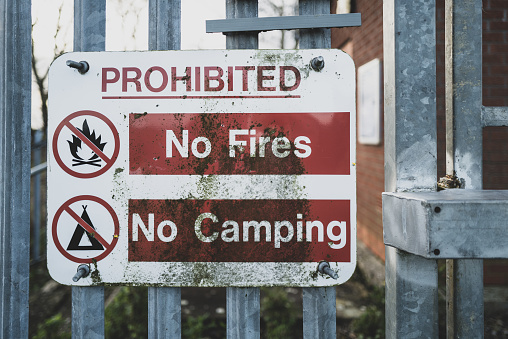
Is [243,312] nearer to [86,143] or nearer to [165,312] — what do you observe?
[165,312]

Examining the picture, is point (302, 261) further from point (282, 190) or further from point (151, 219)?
point (151, 219)

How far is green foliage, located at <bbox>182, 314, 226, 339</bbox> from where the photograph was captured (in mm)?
2350

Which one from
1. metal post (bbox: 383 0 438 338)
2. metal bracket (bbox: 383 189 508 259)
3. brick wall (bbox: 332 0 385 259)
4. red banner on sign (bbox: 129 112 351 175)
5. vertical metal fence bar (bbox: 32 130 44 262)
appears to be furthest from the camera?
vertical metal fence bar (bbox: 32 130 44 262)

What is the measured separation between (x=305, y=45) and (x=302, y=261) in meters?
0.75

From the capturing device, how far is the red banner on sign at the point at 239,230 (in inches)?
43.9

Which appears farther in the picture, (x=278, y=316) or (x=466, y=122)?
(x=278, y=316)

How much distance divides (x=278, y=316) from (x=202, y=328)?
1.95 ft

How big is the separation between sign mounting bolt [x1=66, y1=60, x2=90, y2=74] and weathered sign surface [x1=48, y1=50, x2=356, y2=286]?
1 centimetres

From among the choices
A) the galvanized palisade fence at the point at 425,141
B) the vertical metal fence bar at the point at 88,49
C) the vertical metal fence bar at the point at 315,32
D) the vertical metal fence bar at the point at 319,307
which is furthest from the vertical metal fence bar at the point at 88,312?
the vertical metal fence bar at the point at 315,32

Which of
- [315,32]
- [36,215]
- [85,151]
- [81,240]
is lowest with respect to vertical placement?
[36,215]

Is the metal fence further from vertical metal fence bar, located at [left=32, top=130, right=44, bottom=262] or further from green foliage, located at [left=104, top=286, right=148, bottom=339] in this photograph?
vertical metal fence bar, located at [left=32, top=130, right=44, bottom=262]

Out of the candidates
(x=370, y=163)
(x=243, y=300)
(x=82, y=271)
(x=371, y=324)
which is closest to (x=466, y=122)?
(x=243, y=300)

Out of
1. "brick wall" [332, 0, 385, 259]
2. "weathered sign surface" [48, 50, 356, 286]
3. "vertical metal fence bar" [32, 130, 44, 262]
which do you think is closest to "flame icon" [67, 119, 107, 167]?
"weathered sign surface" [48, 50, 356, 286]

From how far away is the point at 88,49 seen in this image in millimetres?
1153
